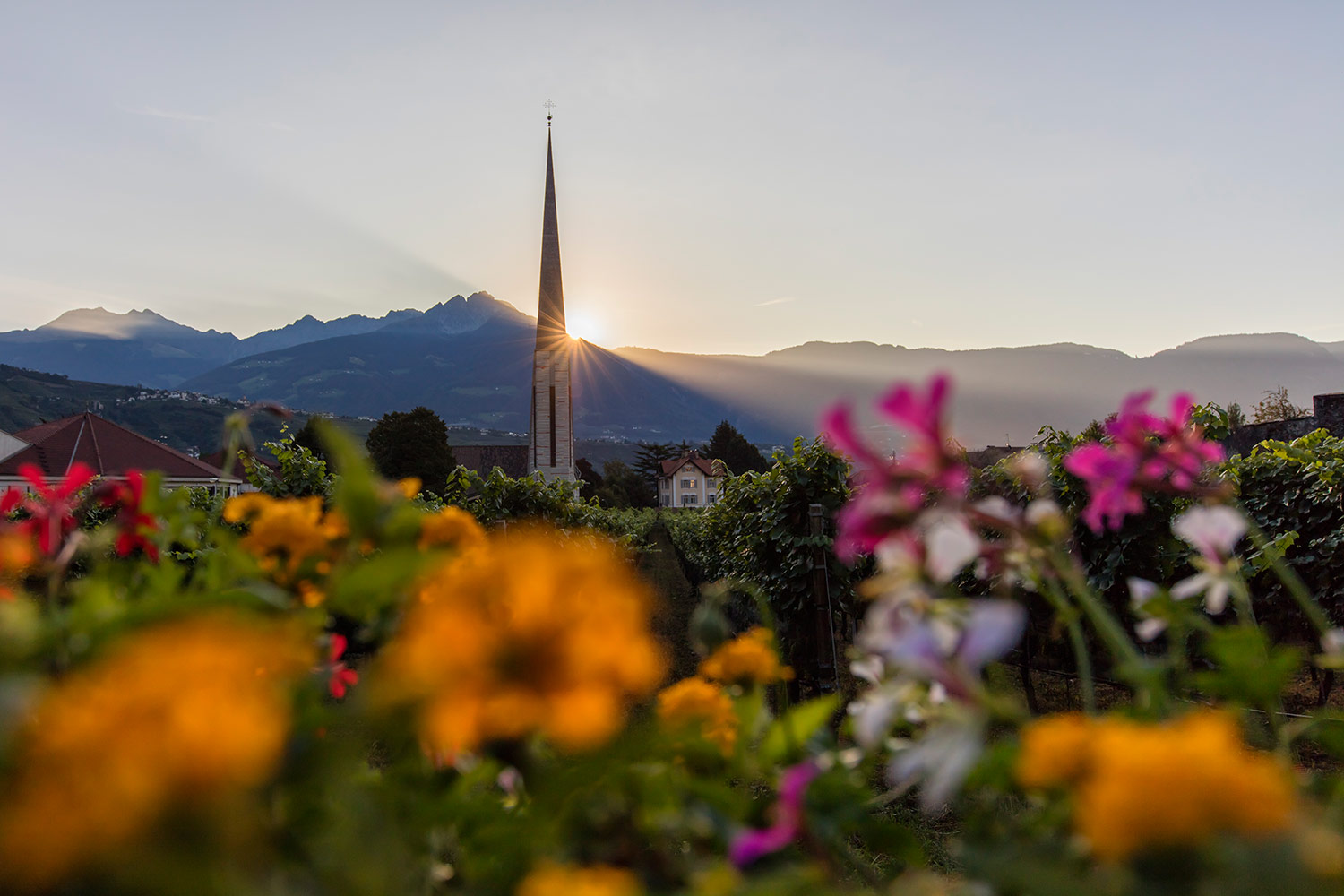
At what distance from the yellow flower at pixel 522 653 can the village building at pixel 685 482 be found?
75.3m

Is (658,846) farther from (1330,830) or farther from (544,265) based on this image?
(544,265)

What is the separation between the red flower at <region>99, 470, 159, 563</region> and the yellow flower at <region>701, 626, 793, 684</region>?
0.66 m

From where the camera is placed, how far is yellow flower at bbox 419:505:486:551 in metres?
0.69

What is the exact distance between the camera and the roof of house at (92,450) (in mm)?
30391

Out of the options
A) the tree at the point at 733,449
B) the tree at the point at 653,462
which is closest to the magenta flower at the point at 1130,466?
the tree at the point at 733,449

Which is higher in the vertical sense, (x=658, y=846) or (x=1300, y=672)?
(x=658, y=846)

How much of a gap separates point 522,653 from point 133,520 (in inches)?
28.4

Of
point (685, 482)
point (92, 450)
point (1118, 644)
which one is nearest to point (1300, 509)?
point (1118, 644)

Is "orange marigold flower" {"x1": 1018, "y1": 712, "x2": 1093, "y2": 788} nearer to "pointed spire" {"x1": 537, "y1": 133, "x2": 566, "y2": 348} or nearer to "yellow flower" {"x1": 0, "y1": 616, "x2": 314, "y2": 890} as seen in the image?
"yellow flower" {"x1": 0, "y1": 616, "x2": 314, "y2": 890}

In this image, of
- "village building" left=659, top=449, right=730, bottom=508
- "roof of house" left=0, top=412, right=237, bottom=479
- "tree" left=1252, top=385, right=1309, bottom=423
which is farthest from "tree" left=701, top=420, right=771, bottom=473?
"roof of house" left=0, top=412, right=237, bottom=479

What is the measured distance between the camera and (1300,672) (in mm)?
7188

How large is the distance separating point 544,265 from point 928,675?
46.0m

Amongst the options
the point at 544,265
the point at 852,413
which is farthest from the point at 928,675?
the point at 544,265

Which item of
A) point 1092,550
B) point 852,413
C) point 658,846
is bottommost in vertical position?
point 1092,550
